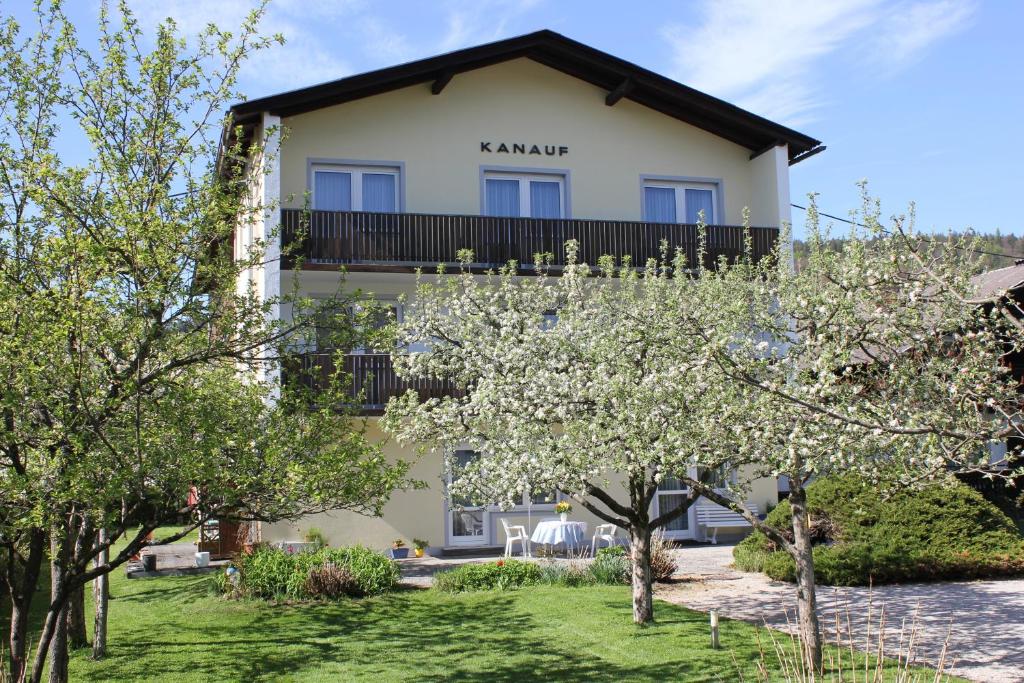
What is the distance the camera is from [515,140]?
895 inches

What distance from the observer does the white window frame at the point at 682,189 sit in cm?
2355

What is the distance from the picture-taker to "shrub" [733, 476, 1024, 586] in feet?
50.4

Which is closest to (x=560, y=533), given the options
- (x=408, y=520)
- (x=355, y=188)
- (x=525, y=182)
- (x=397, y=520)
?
(x=408, y=520)

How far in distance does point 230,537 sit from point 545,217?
10.2 metres

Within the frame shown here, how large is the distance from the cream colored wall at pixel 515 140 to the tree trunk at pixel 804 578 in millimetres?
13684

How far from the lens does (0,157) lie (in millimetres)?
7340

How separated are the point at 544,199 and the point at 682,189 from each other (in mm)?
3670

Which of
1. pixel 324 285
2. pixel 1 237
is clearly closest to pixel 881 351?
pixel 1 237

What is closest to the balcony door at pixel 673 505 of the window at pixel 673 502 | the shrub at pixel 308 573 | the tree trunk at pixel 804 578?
the window at pixel 673 502

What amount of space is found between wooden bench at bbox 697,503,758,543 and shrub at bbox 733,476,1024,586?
5028mm

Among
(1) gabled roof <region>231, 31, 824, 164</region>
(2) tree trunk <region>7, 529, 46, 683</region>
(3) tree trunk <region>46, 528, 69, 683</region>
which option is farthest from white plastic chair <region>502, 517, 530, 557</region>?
(2) tree trunk <region>7, 529, 46, 683</region>

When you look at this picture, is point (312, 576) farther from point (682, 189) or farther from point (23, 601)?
point (682, 189)

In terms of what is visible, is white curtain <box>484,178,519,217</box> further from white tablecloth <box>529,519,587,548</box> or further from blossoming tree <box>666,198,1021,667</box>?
blossoming tree <box>666,198,1021,667</box>

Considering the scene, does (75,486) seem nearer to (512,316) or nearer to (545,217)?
(512,316)
